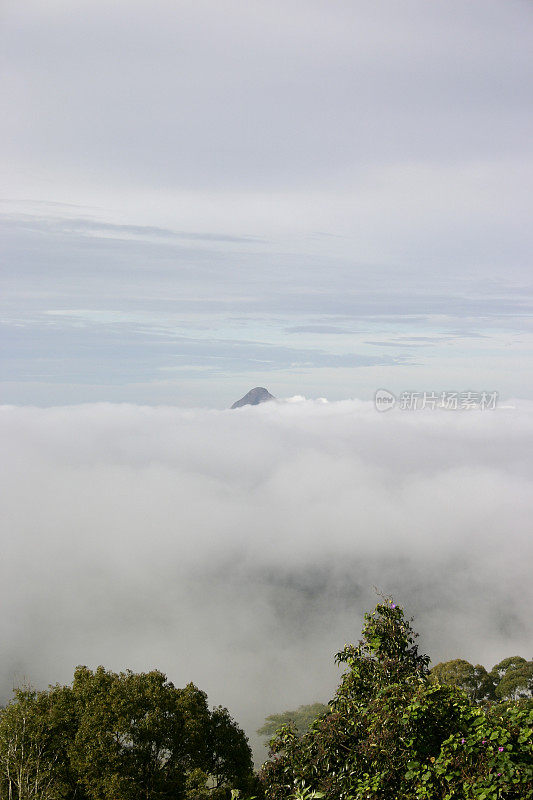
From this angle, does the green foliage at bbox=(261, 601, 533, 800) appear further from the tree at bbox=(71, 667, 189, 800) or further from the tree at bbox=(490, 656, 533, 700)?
the tree at bbox=(490, 656, 533, 700)

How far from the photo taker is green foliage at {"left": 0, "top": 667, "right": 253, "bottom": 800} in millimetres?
12430

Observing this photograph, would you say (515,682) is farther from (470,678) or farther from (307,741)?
(307,741)

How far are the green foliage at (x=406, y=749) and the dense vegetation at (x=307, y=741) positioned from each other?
0.05 feet

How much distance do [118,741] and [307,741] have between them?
5.68 metres

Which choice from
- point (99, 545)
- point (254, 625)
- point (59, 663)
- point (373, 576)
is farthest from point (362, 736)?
point (99, 545)

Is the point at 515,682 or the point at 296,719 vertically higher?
the point at 515,682

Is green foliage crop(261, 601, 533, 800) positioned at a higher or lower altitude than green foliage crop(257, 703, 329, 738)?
higher

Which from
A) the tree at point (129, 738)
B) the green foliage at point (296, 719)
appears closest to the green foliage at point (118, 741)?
the tree at point (129, 738)

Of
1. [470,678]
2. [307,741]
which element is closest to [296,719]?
[470,678]

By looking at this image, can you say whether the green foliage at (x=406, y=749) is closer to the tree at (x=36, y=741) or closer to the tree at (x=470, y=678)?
the tree at (x=36, y=741)

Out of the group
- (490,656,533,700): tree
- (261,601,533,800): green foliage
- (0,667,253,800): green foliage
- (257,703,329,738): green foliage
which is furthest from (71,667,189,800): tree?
(257,703,329,738): green foliage

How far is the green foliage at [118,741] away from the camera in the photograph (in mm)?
12430

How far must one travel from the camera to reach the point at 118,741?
506 inches

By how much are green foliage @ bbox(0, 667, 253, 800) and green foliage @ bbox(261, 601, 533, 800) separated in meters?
4.06
